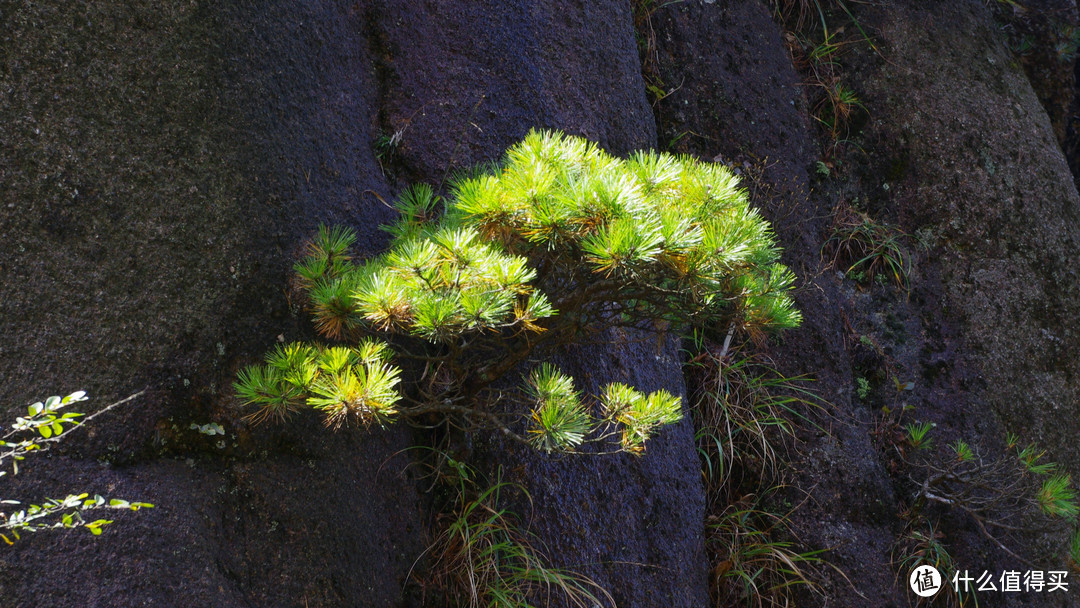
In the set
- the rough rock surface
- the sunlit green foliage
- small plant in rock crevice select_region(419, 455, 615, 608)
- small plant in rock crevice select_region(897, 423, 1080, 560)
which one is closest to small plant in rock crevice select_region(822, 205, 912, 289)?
small plant in rock crevice select_region(897, 423, 1080, 560)

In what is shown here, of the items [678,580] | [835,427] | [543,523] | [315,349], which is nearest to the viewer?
[315,349]

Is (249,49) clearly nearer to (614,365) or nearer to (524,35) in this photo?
(524,35)

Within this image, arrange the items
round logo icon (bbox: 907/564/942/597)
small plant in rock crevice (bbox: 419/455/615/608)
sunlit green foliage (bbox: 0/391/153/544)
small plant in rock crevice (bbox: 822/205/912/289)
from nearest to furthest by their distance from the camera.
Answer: sunlit green foliage (bbox: 0/391/153/544), small plant in rock crevice (bbox: 419/455/615/608), round logo icon (bbox: 907/564/942/597), small plant in rock crevice (bbox: 822/205/912/289)

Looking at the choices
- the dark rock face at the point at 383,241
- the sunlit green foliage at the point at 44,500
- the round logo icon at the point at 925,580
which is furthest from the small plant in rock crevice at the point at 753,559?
the sunlit green foliage at the point at 44,500

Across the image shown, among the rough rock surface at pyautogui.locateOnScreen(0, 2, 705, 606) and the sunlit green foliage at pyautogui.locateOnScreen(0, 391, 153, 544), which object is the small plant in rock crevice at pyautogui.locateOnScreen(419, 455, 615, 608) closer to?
the rough rock surface at pyautogui.locateOnScreen(0, 2, 705, 606)

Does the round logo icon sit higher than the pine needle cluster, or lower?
lower

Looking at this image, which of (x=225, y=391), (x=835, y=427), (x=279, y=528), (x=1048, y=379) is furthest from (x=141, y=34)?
(x=1048, y=379)
